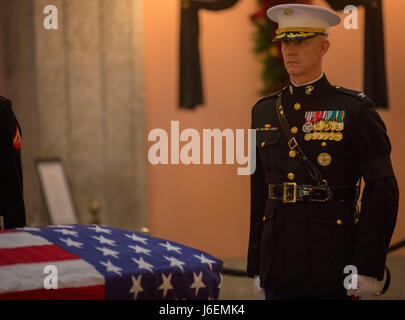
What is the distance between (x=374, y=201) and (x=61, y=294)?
940 mm

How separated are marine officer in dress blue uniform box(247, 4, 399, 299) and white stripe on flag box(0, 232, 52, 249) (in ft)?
2.40

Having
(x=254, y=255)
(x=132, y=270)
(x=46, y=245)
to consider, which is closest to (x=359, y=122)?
(x=254, y=255)

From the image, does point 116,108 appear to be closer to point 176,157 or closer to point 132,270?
point 176,157

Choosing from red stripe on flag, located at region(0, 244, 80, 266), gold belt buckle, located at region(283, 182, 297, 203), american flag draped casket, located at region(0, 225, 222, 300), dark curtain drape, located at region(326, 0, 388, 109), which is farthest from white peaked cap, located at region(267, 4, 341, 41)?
dark curtain drape, located at region(326, 0, 388, 109)

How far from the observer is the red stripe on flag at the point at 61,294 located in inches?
58.2

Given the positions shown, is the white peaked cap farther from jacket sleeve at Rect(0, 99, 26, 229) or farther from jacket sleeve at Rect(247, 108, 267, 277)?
jacket sleeve at Rect(0, 99, 26, 229)

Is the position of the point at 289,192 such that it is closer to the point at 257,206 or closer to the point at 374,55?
the point at 257,206

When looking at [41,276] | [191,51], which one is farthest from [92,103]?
[41,276]

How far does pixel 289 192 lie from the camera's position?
205 cm

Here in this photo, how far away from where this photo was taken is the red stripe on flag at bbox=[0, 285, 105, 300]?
1.48 metres

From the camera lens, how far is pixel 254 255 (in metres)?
2.21

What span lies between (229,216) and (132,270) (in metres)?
3.13

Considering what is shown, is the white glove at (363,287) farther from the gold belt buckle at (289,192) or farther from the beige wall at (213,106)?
the beige wall at (213,106)

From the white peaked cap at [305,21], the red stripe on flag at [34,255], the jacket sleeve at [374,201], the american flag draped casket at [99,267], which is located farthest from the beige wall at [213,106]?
the red stripe on flag at [34,255]
